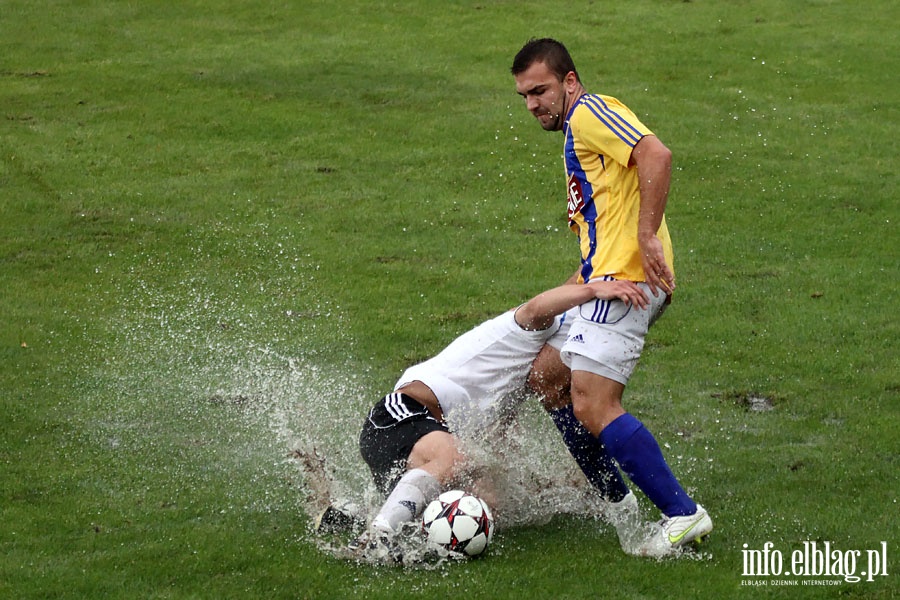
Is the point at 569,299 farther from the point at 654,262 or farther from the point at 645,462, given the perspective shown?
the point at 645,462

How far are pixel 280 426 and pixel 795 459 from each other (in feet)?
9.73

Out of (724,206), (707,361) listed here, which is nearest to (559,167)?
(724,206)

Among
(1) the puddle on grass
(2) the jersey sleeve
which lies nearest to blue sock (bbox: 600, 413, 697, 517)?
(1) the puddle on grass

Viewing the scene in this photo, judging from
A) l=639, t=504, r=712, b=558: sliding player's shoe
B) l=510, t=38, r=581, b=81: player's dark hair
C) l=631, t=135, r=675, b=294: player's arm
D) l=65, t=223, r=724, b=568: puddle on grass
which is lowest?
l=65, t=223, r=724, b=568: puddle on grass

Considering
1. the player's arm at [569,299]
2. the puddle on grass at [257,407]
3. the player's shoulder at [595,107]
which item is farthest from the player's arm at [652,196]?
the puddle on grass at [257,407]

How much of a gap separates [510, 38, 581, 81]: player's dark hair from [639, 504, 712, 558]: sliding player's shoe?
219cm

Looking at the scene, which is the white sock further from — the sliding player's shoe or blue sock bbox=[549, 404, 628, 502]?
the sliding player's shoe

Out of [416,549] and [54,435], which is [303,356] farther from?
[416,549]

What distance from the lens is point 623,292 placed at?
5.68 metres

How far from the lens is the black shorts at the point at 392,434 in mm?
5969

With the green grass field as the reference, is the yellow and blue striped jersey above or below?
above

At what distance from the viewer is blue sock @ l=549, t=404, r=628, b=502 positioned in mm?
6074

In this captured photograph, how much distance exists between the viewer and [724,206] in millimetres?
11531

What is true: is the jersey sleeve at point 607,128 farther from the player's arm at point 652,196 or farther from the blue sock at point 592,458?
the blue sock at point 592,458
